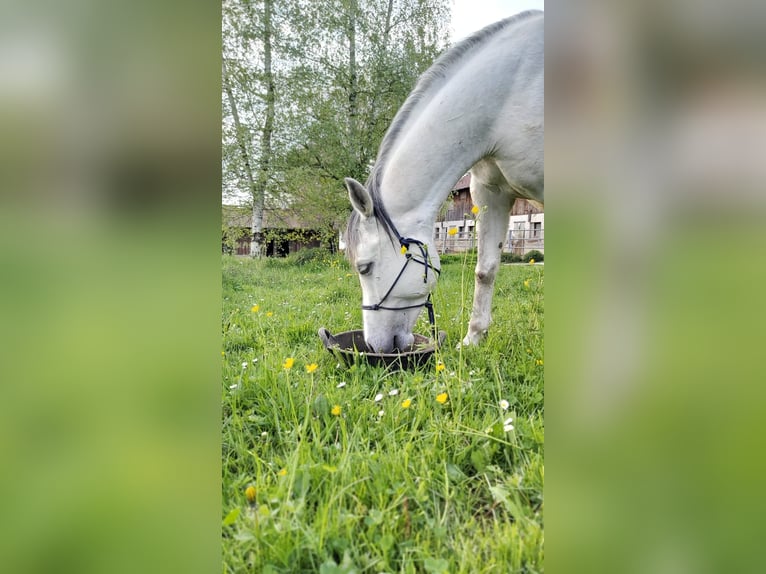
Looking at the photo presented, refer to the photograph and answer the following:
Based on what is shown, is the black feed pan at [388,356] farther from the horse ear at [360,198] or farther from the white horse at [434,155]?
the horse ear at [360,198]

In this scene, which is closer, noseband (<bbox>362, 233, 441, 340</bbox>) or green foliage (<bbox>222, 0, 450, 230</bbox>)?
noseband (<bbox>362, 233, 441, 340</bbox>)

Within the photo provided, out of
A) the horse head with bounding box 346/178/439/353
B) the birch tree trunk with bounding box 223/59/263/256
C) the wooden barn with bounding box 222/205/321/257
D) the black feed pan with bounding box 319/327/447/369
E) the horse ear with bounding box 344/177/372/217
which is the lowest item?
the black feed pan with bounding box 319/327/447/369

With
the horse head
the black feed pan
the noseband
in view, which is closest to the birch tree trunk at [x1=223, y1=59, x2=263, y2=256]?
the horse head

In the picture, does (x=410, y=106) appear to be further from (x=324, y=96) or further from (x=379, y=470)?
(x=324, y=96)

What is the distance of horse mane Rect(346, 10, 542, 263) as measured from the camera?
215cm

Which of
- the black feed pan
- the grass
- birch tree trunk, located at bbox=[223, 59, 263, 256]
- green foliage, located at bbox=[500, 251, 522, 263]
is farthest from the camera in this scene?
green foliage, located at bbox=[500, 251, 522, 263]

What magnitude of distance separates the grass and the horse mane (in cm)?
76
